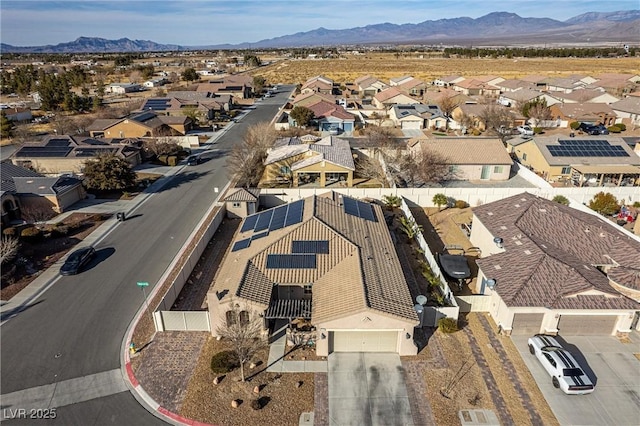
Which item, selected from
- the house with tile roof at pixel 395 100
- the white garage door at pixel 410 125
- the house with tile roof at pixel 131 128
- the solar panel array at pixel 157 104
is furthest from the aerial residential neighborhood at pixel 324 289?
the house with tile roof at pixel 395 100

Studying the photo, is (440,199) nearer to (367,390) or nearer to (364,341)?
(364,341)

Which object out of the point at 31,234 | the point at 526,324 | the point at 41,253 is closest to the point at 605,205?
the point at 526,324

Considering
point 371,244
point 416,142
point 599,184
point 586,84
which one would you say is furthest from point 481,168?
point 586,84

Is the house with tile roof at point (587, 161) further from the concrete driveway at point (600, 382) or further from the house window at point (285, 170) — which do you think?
the house window at point (285, 170)

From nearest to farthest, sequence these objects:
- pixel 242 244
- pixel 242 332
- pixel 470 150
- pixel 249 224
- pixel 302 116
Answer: pixel 242 332 < pixel 242 244 < pixel 249 224 < pixel 470 150 < pixel 302 116

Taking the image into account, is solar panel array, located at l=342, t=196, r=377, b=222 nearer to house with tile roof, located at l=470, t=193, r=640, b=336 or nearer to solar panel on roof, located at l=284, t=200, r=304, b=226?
solar panel on roof, located at l=284, t=200, r=304, b=226

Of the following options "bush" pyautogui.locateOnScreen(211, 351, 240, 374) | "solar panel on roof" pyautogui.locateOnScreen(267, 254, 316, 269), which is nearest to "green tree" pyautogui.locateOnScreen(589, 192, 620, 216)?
"solar panel on roof" pyautogui.locateOnScreen(267, 254, 316, 269)

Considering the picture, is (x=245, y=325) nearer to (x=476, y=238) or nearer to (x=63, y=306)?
(x=63, y=306)
